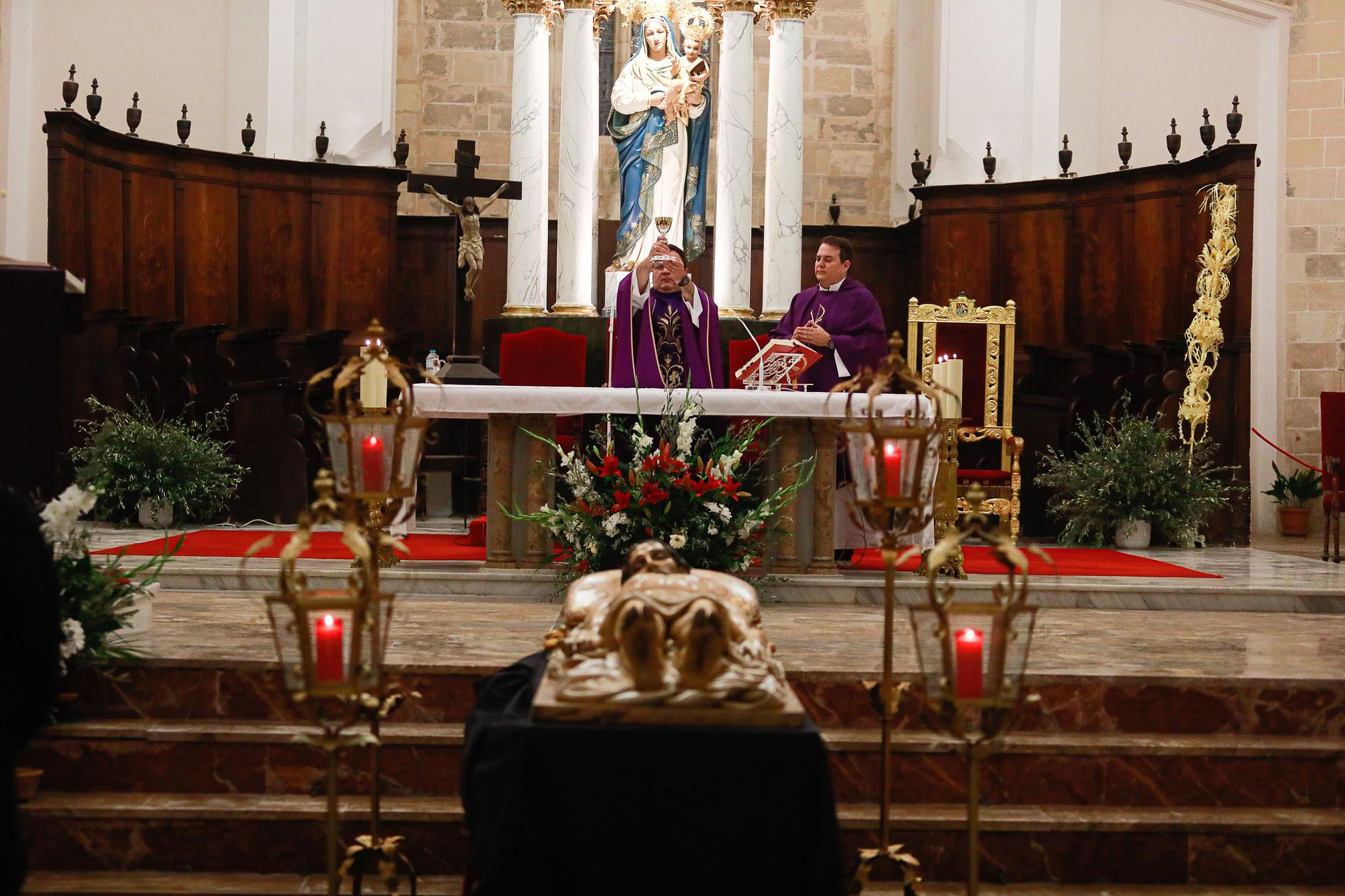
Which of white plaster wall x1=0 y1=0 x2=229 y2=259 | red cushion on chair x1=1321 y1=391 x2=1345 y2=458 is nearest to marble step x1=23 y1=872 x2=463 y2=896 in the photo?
white plaster wall x1=0 y1=0 x2=229 y2=259

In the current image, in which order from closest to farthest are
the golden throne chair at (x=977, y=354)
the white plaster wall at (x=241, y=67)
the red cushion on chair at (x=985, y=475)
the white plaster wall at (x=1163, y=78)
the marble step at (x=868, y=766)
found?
the marble step at (x=868, y=766) < the red cushion on chair at (x=985, y=475) < the golden throne chair at (x=977, y=354) < the white plaster wall at (x=241, y=67) < the white plaster wall at (x=1163, y=78)

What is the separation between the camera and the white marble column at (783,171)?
10344 millimetres

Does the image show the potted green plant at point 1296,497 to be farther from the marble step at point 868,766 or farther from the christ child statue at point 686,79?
the marble step at point 868,766

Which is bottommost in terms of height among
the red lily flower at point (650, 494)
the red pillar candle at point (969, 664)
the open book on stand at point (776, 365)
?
the red pillar candle at point (969, 664)

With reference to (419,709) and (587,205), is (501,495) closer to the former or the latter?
(419,709)

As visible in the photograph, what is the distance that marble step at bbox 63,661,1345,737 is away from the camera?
14.7ft

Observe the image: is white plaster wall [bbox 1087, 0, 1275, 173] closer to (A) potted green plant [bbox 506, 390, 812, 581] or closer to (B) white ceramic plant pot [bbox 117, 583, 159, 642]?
(A) potted green plant [bbox 506, 390, 812, 581]

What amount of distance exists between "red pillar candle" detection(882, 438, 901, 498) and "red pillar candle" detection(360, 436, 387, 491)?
1.47 m

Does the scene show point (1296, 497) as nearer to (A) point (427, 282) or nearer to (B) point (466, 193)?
(B) point (466, 193)

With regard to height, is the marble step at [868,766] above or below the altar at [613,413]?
below

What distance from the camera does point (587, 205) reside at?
33.9 feet

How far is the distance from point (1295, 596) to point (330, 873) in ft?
17.8

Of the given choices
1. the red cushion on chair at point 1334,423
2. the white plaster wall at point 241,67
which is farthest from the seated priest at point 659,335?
the white plaster wall at point 241,67

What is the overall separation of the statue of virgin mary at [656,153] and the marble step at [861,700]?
5.69 m
